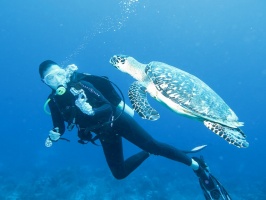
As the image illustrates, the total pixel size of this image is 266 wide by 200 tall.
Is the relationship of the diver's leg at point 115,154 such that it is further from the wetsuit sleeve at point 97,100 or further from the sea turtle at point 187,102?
the sea turtle at point 187,102

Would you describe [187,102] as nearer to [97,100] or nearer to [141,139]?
[141,139]

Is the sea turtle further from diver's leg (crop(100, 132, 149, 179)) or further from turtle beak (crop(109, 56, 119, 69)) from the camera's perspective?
turtle beak (crop(109, 56, 119, 69))

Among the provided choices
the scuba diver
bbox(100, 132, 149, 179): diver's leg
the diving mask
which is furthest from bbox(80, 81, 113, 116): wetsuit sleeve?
bbox(100, 132, 149, 179): diver's leg

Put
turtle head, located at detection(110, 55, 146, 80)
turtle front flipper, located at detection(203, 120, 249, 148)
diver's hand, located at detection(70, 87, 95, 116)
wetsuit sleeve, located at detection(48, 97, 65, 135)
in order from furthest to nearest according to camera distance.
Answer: turtle head, located at detection(110, 55, 146, 80) < wetsuit sleeve, located at detection(48, 97, 65, 135) < turtle front flipper, located at detection(203, 120, 249, 148) < diver's hand, located at detection(70, 87, 95, 116)

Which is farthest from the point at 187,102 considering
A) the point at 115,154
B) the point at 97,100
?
the point at 115,154

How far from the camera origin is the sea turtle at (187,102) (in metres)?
3.65

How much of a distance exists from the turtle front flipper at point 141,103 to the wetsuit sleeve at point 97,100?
0.50m

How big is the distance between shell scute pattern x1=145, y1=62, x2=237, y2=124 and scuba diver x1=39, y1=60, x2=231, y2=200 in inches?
31.6

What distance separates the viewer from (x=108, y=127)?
12.3 feet

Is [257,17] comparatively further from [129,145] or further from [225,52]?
[129,145]

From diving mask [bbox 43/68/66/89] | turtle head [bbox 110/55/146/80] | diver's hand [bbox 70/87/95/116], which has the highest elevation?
turtle head [bbox 110/55/146/80]

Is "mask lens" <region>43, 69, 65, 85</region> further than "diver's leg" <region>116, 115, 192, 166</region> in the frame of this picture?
No

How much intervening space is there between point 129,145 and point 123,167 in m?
21.4

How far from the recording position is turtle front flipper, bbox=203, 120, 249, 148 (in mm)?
3523
